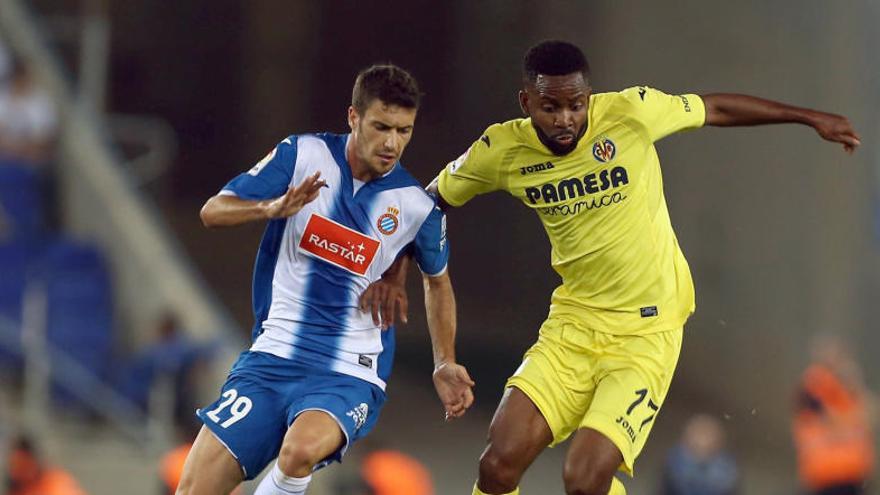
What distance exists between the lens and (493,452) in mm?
6316

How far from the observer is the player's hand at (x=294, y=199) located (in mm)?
5543

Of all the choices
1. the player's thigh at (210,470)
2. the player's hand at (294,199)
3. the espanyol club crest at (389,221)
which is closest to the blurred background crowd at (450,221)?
the player's thigh at (210,470)

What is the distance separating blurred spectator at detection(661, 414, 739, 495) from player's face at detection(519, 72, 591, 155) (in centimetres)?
686

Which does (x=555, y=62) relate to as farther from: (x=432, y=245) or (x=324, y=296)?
(x=324, y=296)

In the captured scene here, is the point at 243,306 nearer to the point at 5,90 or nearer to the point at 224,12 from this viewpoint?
the point at 224,12

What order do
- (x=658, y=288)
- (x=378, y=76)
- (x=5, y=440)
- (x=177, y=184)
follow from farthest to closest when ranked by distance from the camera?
(x=177, y=184), (x=5, y=440), (x=658, y=288), (x=378, y=76)

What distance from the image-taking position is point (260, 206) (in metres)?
5.65

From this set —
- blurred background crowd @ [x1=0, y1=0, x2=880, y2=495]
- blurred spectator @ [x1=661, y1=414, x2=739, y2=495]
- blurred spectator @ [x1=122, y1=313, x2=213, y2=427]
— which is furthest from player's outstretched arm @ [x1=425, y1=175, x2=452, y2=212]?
blurred spectator @ [x1=661, y1=414, x2=739, y2=495]

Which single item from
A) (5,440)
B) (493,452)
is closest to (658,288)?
(493,452)

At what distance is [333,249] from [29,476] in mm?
5314

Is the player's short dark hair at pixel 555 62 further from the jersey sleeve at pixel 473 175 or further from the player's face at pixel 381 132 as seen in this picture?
the player's face at pixel 381 132

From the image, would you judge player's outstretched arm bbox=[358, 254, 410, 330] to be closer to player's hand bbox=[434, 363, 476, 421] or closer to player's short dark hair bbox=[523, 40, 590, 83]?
player's hand bbox=[434, 363, 476, 421]

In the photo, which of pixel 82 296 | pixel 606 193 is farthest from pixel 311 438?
pixel 82 296

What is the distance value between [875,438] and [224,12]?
771 cm
